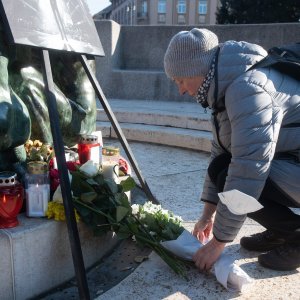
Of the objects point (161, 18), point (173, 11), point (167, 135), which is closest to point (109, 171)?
point (167, 135)

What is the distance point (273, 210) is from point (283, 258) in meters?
0.23

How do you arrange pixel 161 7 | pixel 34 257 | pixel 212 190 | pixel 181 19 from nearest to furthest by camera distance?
1. pixel 34 257
2. pixel 212 190
3. pixel 181 19
4. pixel 161 7

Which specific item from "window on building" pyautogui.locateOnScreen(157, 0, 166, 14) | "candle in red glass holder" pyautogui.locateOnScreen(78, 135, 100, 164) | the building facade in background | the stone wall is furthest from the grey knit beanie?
"window on building" pyautogui.locateOnScreen(157, 0, 166, 14)

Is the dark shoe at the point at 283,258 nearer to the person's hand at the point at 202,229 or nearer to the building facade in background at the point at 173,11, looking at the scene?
the person's hand at the point at 202,229

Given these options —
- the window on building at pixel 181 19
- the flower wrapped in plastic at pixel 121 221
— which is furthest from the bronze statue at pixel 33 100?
the window on building at pixel 181 19

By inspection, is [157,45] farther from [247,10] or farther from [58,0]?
[247,10]

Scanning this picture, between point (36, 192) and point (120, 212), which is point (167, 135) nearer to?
point (120, 212)

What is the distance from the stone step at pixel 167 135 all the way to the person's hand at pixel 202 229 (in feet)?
8.32

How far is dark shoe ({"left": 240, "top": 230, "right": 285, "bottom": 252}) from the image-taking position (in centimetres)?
233

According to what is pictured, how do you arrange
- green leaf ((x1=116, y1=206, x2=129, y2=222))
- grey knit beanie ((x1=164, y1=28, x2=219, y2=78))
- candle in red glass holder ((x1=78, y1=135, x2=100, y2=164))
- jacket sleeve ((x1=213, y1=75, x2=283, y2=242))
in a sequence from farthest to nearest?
candle in red glass holder ((x1=78, y1=135, x2=100, y2=164)) → green leaf ((x1=116, y1=206, x2=129, y2=222)) → grey knit beanie ((x1=164, y1=28, x2=219, y2=78)) → jacket sleeve ((x1=213, y1=75, x2=283, y2=242))

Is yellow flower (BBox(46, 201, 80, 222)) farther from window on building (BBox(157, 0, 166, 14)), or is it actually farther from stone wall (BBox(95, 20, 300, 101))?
window on building (BBox(157, 0, 166, 14))

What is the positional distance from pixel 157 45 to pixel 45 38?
578 cm

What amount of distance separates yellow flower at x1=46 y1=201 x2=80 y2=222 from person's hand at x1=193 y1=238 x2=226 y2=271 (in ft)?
2.03

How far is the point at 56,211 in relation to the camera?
2.03 meters
